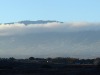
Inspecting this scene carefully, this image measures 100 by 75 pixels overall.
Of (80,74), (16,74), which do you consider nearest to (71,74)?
(80,74)

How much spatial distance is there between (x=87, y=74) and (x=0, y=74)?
58.6ft

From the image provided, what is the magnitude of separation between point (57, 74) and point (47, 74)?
270cm

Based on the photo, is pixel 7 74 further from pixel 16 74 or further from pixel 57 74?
pixel 57 74

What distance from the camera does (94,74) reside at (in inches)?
2958

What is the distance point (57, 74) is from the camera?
245ft

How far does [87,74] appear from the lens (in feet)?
245

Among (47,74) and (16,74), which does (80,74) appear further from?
(16,74)

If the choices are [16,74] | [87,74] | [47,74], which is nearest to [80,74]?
[87,74]

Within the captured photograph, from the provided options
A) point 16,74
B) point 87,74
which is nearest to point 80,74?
point 87,74

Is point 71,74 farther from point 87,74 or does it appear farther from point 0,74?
point 0,74

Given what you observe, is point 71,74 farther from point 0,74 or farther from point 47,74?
point 0,74

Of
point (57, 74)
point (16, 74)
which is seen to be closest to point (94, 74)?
point (57, 74)

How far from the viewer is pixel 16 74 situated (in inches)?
3004

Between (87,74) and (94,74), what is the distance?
59.0 inches
